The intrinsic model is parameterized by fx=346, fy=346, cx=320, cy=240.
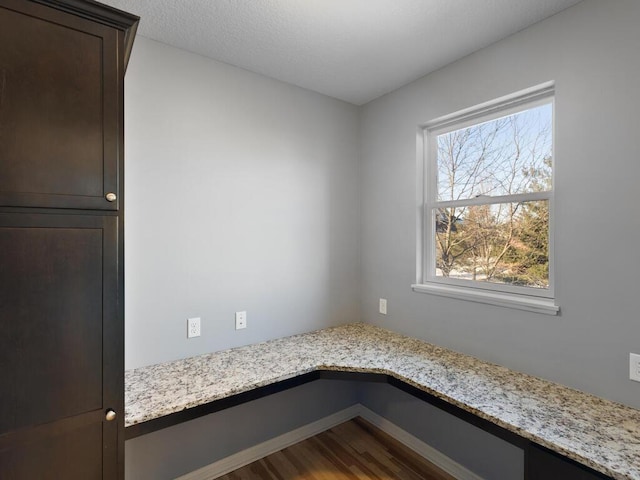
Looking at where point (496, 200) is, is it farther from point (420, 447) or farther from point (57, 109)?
point (57, 109)

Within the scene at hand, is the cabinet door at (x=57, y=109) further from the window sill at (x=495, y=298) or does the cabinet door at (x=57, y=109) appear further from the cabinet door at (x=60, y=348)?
the window sill at (x=495, y=298)

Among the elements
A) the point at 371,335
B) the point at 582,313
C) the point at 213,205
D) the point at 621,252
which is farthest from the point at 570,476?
the point at 213,205

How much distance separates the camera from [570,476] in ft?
4.06

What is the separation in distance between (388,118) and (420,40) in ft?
2.38

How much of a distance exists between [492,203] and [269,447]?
83.7 inches

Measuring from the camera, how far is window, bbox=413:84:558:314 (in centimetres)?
188

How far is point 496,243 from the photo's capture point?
2.09 m

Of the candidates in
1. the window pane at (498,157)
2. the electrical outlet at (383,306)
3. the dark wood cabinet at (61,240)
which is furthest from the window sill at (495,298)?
the dark wood cabinet at (61,240)

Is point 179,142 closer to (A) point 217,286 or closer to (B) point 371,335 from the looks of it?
(A) point 217,286

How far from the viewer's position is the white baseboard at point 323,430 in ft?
6.79

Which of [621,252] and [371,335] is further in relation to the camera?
[371,335]

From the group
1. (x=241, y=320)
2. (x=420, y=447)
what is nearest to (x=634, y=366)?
(x=420, y=447)

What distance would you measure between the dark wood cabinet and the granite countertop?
0.82ft

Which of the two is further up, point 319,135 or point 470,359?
point 319,135
